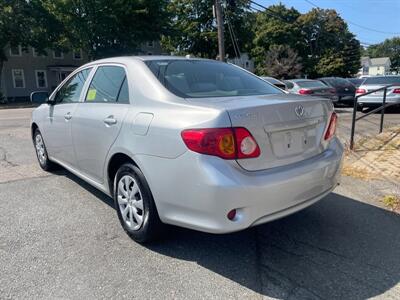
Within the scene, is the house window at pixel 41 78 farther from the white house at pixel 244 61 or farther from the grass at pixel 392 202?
the grass at pixel 392 202

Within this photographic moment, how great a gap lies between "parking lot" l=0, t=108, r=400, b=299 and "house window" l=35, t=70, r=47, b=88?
120 ft

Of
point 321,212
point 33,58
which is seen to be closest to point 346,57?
point 33,58

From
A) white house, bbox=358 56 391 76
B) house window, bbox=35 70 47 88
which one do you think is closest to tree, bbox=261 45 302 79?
house window, bbox=35 70 47 88

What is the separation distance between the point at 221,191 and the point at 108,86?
1947 millimetres

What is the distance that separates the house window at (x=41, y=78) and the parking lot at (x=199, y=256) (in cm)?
3643

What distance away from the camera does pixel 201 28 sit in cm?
4591

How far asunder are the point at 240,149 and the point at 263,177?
278 mm

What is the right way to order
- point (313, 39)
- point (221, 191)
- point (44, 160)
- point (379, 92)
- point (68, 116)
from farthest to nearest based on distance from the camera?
point (313, 39) → point (379, 92) → point (44, 160) → point (68, 116) → point (221, 191)

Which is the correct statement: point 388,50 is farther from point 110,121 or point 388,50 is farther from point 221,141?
point 221,141

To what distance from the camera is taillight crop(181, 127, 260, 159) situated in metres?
2.74

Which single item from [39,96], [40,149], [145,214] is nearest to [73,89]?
[39,96]

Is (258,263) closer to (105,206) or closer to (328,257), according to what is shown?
(328,257)

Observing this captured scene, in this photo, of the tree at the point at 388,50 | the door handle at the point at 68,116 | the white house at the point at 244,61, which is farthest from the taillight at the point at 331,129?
the tree at the point at 388,50

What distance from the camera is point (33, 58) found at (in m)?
37.2
